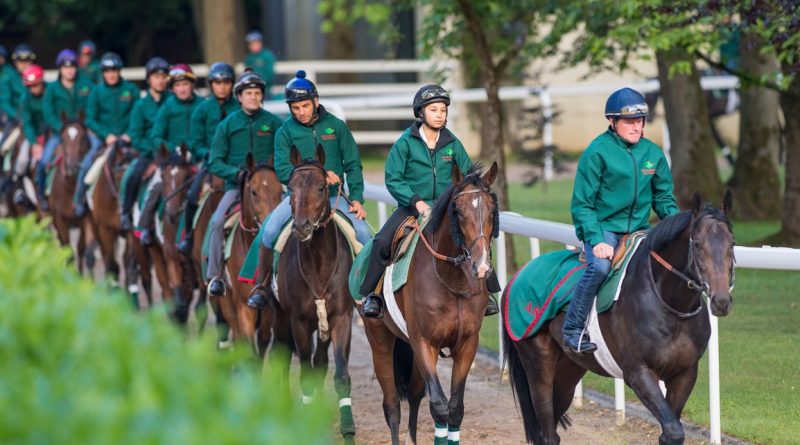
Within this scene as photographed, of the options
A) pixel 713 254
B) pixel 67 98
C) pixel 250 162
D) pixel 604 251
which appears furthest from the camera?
pixel 67 98

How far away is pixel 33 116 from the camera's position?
1967 centimetres

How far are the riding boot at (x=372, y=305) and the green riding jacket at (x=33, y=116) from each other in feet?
36.9

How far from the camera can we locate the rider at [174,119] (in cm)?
1438

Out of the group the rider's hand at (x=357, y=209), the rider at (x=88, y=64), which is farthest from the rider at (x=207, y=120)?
the rider at (x=88, y=64)

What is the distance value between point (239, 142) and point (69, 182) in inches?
245

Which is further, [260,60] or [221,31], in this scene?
[221,31]

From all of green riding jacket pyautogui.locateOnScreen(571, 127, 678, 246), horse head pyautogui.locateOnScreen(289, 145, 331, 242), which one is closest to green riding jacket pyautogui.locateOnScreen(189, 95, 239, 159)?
horse head pyautogui.locateOnScreen(289, 145, 331, 242)

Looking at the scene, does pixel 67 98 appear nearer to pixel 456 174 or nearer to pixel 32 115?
pixel 32 115

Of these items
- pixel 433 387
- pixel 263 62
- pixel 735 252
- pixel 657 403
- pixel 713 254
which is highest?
pixel 263 62

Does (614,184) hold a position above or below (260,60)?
below

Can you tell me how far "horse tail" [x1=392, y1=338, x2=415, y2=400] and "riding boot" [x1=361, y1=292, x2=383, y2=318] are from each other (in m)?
0.49

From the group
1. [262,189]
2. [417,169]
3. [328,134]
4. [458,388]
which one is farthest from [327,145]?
[458,388]

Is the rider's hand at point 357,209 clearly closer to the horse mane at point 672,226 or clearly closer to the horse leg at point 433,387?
the horse leg at point 433,387

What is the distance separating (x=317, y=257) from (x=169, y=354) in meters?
5.76
